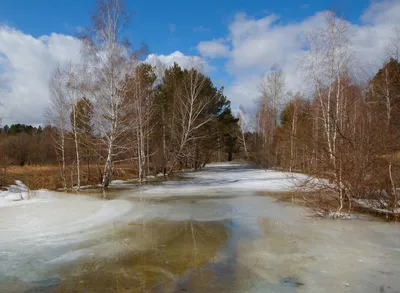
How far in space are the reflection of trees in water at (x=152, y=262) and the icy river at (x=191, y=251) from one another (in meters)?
0.02

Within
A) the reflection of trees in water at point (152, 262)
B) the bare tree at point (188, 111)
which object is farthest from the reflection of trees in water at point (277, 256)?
the bare tree at point (188, 111)

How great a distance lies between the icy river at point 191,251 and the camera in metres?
5.08

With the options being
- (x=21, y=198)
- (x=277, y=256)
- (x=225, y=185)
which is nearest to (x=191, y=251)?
(x=277, y=256)

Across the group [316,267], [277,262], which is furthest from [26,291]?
[316,267]

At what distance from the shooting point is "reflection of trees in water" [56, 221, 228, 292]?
16.5 ft

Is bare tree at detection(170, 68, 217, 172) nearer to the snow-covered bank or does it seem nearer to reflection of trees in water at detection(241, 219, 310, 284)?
the snow-covered bank

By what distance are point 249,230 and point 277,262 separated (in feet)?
8.66

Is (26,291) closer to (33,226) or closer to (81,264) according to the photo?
(81,264)

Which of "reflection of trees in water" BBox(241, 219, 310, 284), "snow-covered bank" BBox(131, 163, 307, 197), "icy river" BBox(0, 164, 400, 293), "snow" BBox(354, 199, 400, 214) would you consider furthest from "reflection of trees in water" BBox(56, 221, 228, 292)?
"snow" BBox(354, 199, 400, 214)

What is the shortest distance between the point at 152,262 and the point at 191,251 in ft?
3.34

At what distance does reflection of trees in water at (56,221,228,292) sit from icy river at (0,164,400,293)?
0.02 metres

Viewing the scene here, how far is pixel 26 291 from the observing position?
4.84 meters

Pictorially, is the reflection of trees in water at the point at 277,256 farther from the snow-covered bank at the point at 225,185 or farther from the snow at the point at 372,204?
the snow at the point at 372,204

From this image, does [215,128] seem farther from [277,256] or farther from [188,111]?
[277,256]
